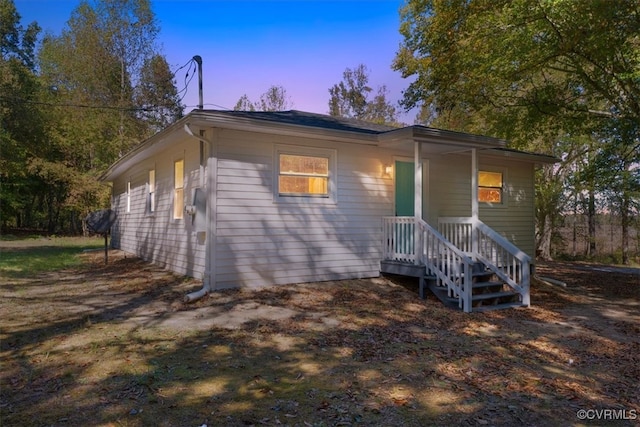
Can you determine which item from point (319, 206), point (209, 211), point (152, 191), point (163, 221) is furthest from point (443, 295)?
point (152, 191)

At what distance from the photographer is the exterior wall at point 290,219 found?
6680 millimetres

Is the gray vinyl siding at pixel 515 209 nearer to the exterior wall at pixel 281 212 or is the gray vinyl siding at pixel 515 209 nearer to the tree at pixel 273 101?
the exterior wall at pixel 281 212

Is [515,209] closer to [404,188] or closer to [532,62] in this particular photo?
[404,188]

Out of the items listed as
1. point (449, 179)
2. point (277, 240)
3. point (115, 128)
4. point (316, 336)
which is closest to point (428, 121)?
point (449, 179)

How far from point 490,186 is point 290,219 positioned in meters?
5.56

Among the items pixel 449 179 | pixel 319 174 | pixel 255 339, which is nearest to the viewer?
pixel 255 339

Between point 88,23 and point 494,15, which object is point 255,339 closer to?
point 494,15

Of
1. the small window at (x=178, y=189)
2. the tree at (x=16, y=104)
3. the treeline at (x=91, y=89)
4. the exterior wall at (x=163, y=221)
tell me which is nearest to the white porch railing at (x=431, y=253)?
the exterior wall at (x=163, y=221)

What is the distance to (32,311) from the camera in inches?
214

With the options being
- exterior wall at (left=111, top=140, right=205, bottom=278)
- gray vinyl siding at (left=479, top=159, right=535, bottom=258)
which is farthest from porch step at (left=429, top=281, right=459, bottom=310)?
exterior wall at (left=111, top=140, right=205, bottom=278)

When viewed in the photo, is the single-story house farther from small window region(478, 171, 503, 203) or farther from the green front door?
small window region(478, 171, 503, 203)

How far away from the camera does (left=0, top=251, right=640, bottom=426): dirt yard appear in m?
2.82

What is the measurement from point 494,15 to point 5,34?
69.6ft

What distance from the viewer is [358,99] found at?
30.1 meters
